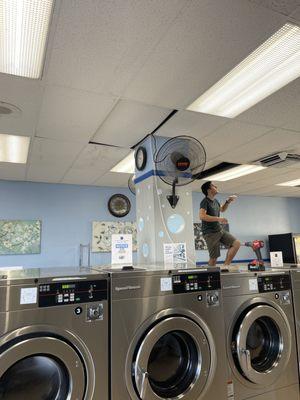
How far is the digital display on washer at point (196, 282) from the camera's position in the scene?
2018 mm

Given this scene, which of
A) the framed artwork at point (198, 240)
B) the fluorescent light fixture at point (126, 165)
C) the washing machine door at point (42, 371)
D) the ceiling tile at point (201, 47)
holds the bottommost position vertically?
the washing machine door at point (42, 371)

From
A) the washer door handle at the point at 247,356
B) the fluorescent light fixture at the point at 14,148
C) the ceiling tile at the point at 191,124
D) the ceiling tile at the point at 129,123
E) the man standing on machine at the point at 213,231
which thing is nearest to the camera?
the washer door handle at the point at 247,356

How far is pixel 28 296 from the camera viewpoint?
5.14 feet

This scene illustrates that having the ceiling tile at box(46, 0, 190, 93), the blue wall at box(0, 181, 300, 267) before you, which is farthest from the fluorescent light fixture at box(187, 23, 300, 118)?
the blue wall at box(0, 181, 300, 267)

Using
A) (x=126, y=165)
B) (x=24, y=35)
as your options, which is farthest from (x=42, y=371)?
(x=126, y=165)

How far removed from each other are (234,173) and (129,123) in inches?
118

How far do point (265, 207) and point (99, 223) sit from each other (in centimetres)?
459

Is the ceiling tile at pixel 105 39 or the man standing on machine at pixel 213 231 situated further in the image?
the man standing on machine at pixel 213 231

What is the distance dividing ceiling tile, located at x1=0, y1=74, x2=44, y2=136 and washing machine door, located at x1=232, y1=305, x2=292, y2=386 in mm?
2456

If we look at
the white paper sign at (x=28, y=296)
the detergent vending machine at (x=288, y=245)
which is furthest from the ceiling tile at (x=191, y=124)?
the detergent vending machine at (x=288, y=245)

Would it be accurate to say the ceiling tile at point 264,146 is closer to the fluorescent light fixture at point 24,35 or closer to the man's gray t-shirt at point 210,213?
the man's gray t-shirt at point 210,213

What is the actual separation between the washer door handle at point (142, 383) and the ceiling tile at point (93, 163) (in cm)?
280

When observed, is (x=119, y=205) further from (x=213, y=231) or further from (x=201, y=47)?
(x=201, y=47)

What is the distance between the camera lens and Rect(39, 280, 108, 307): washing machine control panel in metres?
1.61
